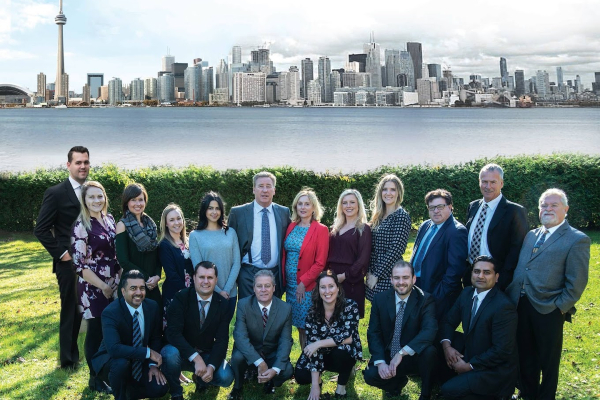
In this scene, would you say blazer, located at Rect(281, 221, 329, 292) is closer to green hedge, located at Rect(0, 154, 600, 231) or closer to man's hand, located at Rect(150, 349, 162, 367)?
man's hand, located at Rect(150, 349, 162, 367)

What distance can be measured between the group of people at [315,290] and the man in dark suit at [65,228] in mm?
15

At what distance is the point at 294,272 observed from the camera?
6.29 m

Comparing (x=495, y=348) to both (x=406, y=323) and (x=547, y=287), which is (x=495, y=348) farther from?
(x=406, y=323)

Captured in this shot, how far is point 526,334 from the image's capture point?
212 inches

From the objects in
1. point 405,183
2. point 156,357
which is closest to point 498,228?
point 156,357

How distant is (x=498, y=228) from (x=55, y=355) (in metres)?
5.36

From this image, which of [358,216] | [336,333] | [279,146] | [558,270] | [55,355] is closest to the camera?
[558,270]

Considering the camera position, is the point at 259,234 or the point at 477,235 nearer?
the point at 477,235

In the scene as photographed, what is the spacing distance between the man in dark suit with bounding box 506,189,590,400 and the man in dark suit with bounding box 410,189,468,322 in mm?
572

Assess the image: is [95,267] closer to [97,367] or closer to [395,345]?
[97,367]

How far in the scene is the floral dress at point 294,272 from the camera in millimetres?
6223

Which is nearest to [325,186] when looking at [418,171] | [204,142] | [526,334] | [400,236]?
[418,171]

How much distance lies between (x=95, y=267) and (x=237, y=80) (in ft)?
558

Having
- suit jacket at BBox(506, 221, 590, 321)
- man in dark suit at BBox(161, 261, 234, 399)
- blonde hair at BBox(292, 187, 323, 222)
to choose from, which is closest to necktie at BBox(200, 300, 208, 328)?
man in dark suit at BBox(161, 261, 234, 399)
